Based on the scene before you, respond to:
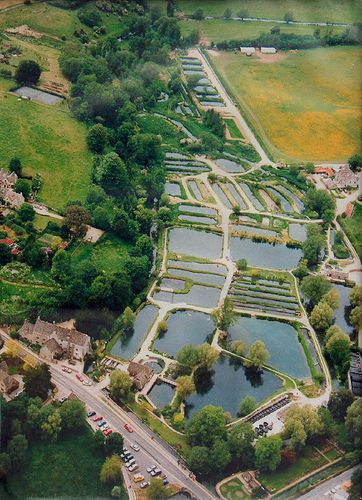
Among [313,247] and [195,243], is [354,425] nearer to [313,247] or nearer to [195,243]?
[313,247]

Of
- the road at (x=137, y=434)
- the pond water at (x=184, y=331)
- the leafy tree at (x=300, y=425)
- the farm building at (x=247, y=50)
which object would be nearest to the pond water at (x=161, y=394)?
the road at (x=137, y=434)

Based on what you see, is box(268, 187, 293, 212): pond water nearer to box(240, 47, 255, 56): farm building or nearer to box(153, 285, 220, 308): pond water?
box(153, 285, 220, 308): pond water

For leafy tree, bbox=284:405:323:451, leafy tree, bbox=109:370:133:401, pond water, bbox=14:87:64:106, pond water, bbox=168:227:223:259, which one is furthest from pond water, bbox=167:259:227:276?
pond water, bbox=14:87:64:106

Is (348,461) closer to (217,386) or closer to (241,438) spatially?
(241,438)

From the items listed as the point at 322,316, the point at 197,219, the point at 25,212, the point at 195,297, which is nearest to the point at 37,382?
the point at 195,297

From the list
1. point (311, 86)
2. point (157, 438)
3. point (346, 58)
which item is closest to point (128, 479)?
point (157, 438)
